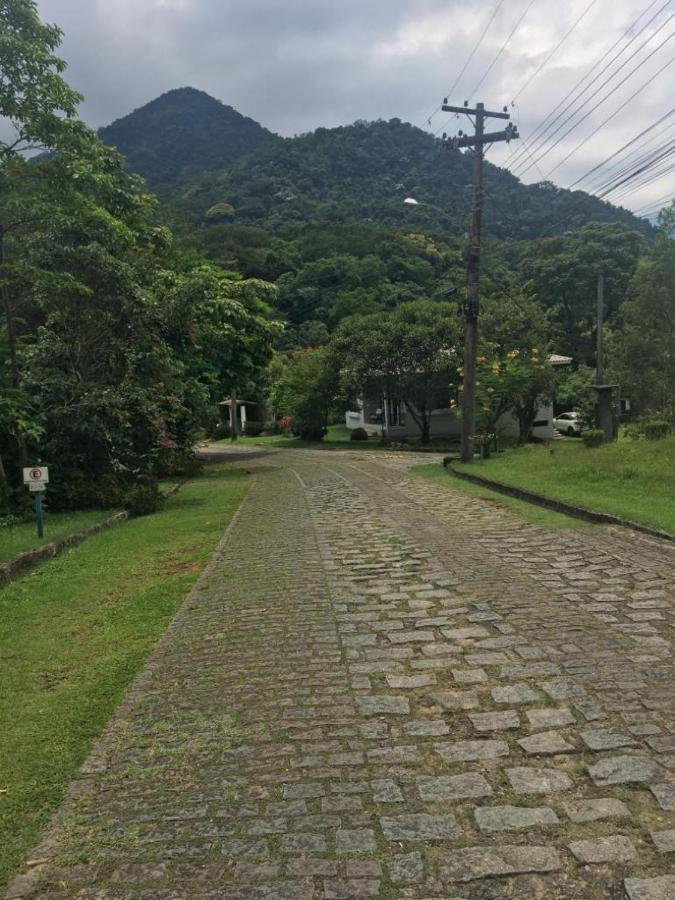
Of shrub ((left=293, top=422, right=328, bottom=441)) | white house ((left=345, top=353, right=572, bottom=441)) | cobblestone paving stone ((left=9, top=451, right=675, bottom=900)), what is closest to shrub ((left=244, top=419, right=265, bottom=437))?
shrub ((left=293, top=422, right=328, bottom=441))

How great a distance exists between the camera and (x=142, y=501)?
558 inches

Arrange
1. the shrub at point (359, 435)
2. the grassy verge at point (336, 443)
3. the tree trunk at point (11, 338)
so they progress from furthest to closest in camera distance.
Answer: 1. the shrub at point (359, 435)
2. the grassy verge at point (336, 443)
3. the tree trunk at point (11, 338)

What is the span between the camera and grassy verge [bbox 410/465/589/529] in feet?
32.7

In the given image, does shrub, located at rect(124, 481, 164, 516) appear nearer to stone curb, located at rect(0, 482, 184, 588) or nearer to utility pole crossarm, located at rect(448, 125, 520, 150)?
stone curb, located at rect(0, 482, 184, 588)

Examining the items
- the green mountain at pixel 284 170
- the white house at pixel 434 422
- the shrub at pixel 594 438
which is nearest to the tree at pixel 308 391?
the white house at pixel 434 422

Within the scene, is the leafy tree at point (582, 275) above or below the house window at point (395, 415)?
above

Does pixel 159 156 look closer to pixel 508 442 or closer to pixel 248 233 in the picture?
pixel 248 233

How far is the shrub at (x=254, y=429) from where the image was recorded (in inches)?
2154

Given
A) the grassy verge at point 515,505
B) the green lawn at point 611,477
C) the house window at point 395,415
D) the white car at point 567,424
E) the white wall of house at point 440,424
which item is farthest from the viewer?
the house window at point 395,415

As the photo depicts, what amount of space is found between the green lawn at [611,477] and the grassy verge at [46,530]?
7.96 m

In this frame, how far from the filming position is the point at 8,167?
1067 cm

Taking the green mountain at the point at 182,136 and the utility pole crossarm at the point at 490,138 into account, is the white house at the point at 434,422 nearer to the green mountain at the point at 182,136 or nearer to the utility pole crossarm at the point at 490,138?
the utility pole crossarm at the point at 490,138

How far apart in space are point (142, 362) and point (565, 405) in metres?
33.5

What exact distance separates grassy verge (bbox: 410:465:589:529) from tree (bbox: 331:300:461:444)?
13628mm
